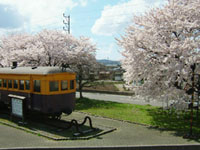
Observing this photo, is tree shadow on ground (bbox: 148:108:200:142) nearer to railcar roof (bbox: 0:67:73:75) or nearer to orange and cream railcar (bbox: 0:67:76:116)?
orange and cream railcar (bbox: 0:67:76:116)

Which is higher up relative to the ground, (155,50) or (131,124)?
(155,50)

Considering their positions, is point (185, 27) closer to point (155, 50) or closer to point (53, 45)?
point (155, 50)

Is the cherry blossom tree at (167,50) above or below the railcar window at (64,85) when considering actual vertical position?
above

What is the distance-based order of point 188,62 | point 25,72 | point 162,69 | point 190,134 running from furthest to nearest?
point 25,72
point 162,69
point 188,62
point 190,134

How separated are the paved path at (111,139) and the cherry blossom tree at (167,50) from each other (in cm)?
219

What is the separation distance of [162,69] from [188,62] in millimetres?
1247

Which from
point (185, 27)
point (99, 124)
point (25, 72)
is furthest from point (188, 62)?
point (25, 72)

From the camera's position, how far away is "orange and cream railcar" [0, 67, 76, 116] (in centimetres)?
1011

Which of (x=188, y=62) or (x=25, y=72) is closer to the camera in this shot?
(x=188, y=62)

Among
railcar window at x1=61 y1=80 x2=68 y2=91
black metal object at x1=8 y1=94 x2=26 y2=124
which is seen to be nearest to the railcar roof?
railcar window at x1=61 y1=80 x2=68 y2=91

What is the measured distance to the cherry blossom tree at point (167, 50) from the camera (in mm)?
10031

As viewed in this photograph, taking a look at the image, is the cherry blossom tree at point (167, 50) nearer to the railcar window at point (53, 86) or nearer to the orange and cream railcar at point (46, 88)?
the orange and cream railcar at point (46, 88)

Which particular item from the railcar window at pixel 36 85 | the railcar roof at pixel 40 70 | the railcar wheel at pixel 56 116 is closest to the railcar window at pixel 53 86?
the railcar roof at pixel 40 70

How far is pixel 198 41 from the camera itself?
10.2 metres
